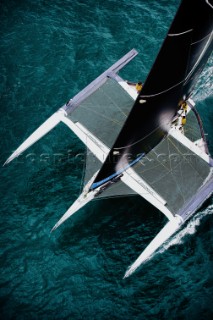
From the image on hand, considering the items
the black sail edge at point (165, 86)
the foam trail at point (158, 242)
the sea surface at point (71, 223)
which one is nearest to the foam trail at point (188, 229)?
the sea surface at point (71, 223)

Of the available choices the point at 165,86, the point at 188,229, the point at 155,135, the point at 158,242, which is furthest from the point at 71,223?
the point at 165,86

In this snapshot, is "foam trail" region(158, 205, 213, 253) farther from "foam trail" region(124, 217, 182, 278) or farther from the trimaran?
"foam trail" region(124, 217, 182, 278)

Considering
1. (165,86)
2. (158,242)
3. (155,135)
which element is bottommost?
(158,242)

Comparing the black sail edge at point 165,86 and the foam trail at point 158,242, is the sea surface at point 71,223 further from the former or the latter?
the black sail edge at point 165,86

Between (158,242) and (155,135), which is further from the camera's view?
(155,135)

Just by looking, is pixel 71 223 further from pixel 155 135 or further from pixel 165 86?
pixel 165 86
